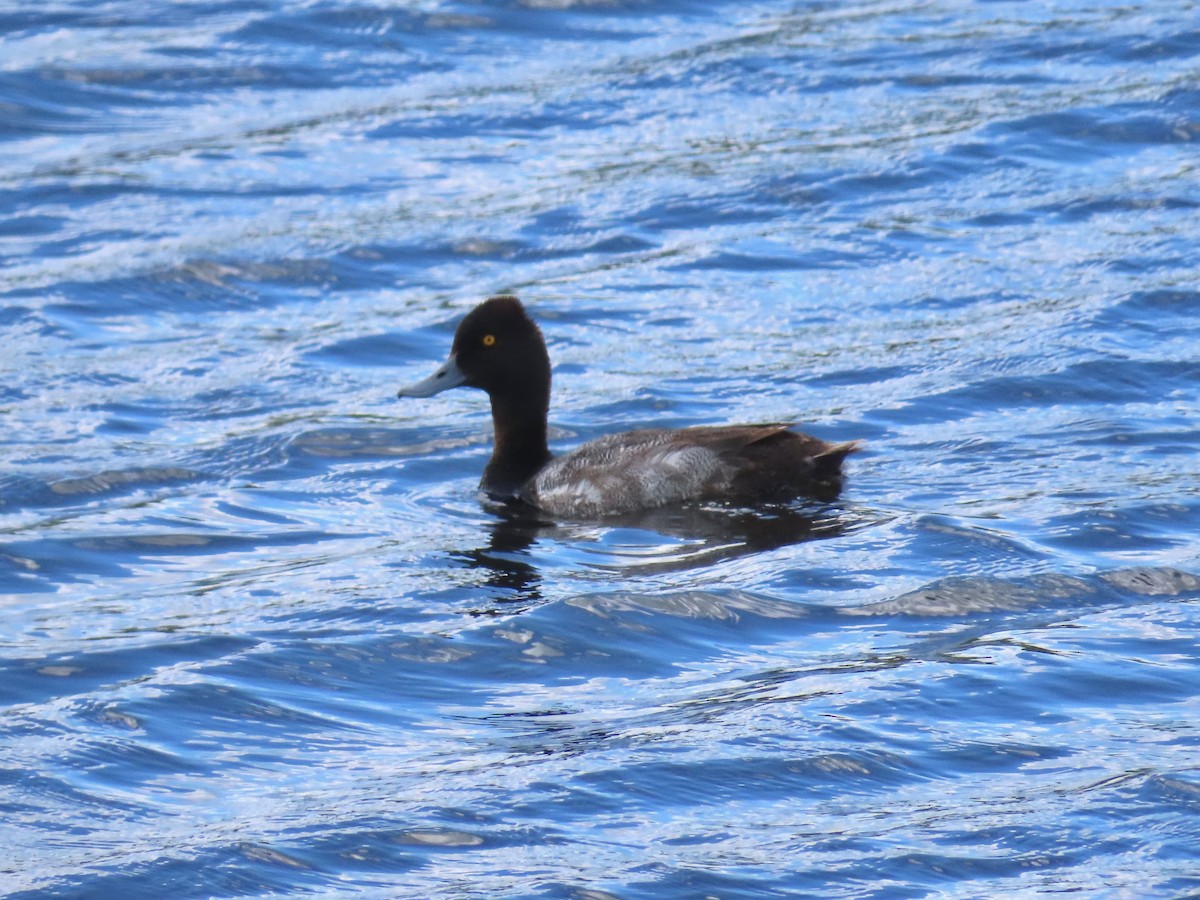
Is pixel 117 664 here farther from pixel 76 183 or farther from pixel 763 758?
pixel 76 183

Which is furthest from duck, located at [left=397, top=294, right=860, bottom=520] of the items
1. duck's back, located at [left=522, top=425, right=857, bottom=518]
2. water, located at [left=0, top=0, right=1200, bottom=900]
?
water, located at [left=0, top=0, right=1200, bottom=900]

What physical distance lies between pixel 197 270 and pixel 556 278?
8.76 feet

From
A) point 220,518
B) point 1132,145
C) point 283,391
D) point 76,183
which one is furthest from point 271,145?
point 220,518

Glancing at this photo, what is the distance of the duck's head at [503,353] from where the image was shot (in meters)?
11.1

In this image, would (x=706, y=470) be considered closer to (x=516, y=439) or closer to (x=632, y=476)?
(x=632, y=476)

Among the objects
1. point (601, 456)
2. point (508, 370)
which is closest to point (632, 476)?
point (601, 456)

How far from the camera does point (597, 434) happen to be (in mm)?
12008

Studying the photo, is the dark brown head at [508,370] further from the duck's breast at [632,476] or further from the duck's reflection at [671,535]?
the duck's reflection at [671,535]

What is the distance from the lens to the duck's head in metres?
11.1

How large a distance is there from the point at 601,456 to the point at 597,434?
1.65 meters

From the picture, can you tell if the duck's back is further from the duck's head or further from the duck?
the duck's head

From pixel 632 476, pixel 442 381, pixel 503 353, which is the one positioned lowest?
pixel 632 476

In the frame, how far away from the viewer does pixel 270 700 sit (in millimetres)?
7621

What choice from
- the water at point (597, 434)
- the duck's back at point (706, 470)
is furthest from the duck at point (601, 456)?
the water at point (597, 434)
